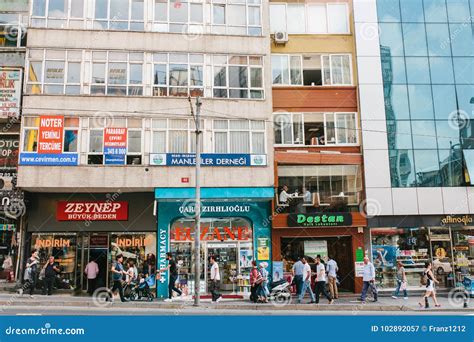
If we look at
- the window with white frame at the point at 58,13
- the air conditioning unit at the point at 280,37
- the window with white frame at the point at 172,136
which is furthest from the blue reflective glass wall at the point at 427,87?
the window with white frame at the point at 58,13

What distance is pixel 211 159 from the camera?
21.8 meters

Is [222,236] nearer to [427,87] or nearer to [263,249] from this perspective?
[263,249]

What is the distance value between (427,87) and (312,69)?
19.7ft

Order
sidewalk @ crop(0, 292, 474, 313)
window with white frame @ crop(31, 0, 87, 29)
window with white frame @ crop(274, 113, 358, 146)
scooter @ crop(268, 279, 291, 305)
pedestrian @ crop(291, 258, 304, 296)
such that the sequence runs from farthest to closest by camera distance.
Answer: window with white frame @ crop(274, 113, 358, 146)
window with white frame @ crop(31, 0, 87, 29)
pedestrian @ crop(291, 258, 304, 296)
scooter @ crop(268, 279, 291, 305)
sidewalk @ crop(0, 292, 474, 313)

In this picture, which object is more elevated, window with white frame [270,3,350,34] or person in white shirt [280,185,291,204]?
window with white frame [270,3,350,34]

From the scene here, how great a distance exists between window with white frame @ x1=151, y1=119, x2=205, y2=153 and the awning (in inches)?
78.4

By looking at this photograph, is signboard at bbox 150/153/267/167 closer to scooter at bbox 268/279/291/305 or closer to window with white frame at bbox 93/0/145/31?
scooter at bbox 268/279/291/305

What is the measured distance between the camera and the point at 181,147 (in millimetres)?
21891

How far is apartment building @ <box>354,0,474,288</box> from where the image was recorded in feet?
74.3

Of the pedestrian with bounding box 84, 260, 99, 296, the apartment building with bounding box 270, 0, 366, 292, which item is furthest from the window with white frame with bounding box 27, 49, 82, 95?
the apartment building with bounding box 270, 0, 366, 292
